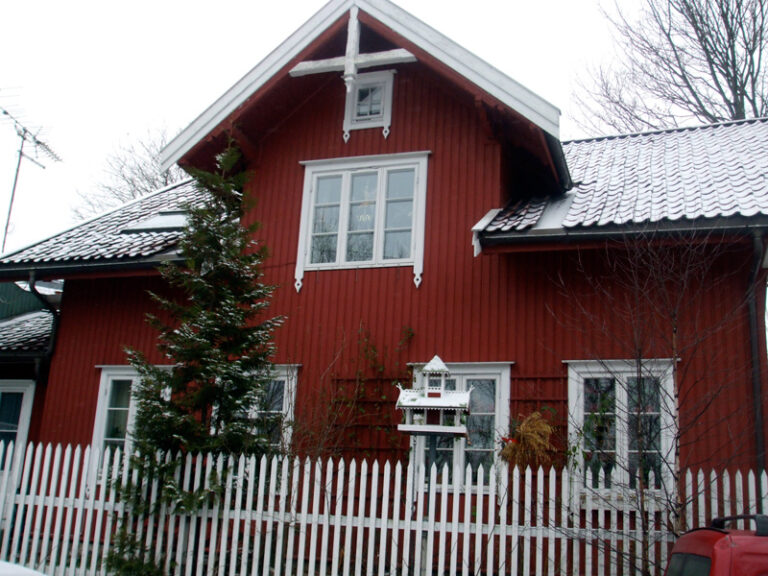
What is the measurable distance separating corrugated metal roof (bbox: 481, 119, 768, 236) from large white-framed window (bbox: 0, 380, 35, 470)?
346 inches

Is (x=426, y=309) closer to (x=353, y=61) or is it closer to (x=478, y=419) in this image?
(x=478, y=419)

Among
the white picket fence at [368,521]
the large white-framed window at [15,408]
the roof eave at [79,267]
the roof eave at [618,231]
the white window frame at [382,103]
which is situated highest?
the white window frame at [382,103]

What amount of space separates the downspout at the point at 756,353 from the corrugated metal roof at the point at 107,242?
696 cm

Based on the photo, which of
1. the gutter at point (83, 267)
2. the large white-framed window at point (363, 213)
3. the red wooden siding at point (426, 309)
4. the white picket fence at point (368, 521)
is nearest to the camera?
the white picket fence at point (368, 521)

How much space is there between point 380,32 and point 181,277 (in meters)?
4.67

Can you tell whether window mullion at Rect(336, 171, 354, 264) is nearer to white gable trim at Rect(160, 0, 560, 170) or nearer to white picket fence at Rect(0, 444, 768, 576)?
white gable trim at Rect(160, 0, 560, 170)

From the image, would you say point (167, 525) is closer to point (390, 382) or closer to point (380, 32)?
point (390, 382)

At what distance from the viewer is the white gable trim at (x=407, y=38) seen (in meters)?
9.91

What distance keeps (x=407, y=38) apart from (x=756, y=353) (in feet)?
19.3

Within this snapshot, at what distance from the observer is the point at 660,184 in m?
10.6

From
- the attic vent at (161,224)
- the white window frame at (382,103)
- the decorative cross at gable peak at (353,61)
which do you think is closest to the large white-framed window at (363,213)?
the white window frame at (382,103)

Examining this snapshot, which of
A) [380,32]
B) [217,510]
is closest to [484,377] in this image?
[217,510]

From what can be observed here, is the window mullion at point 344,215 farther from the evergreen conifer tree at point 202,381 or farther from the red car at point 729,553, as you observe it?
the red car at point 729,553

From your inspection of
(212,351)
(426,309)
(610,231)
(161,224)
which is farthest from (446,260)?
(161,224)
